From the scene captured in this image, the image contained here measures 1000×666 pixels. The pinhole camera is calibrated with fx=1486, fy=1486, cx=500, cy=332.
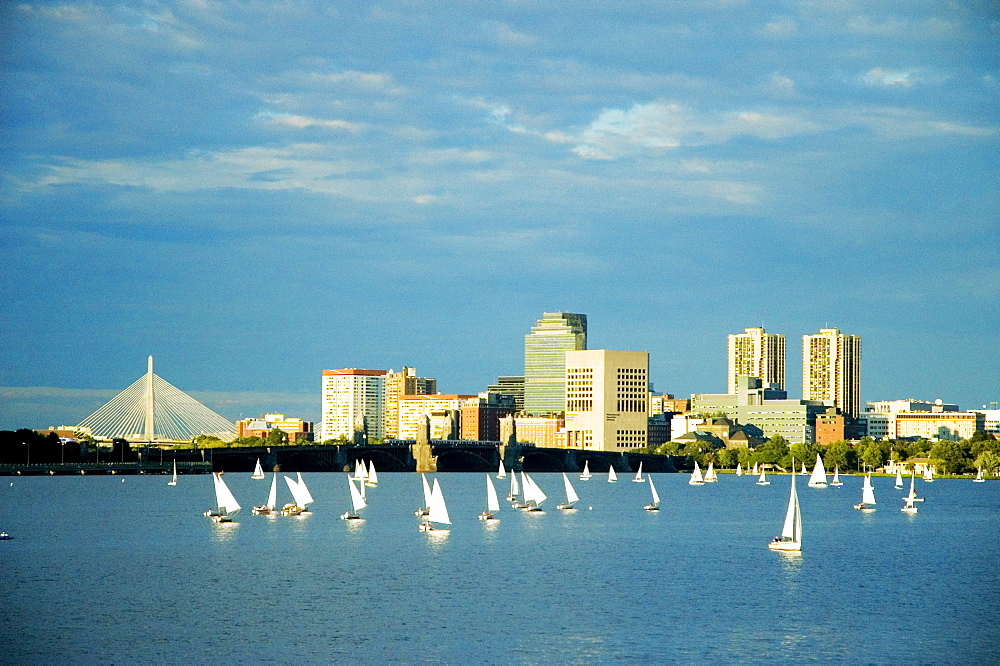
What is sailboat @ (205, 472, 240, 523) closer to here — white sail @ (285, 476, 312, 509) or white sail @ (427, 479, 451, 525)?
white sail @ (285, 476, 312, 509)

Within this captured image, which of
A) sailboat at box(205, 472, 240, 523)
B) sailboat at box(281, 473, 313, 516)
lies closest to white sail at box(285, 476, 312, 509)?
sailboat at box(281, 473, 313, 516)

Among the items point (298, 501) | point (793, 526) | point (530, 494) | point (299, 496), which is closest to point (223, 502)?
point (298, 501)

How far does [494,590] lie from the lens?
2921 inches

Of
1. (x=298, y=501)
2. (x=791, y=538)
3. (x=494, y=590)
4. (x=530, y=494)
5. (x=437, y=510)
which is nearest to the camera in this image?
(x=494, y=590)

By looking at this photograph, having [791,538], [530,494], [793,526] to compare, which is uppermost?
[793,526]

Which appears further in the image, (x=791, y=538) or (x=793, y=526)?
(x=791, y=538)

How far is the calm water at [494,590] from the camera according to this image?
190 feet

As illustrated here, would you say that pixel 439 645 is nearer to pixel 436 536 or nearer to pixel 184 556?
pixel 184 556

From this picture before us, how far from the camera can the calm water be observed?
2280 inches

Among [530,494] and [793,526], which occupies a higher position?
[793,526]

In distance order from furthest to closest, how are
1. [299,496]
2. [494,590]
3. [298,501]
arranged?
[299,496]
[298,501]
[494,590]

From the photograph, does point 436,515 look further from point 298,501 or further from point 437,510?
point 298,501

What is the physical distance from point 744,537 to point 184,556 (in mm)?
40748

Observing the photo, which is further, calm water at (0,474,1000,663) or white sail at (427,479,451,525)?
white sail at (427,479,451,525)
